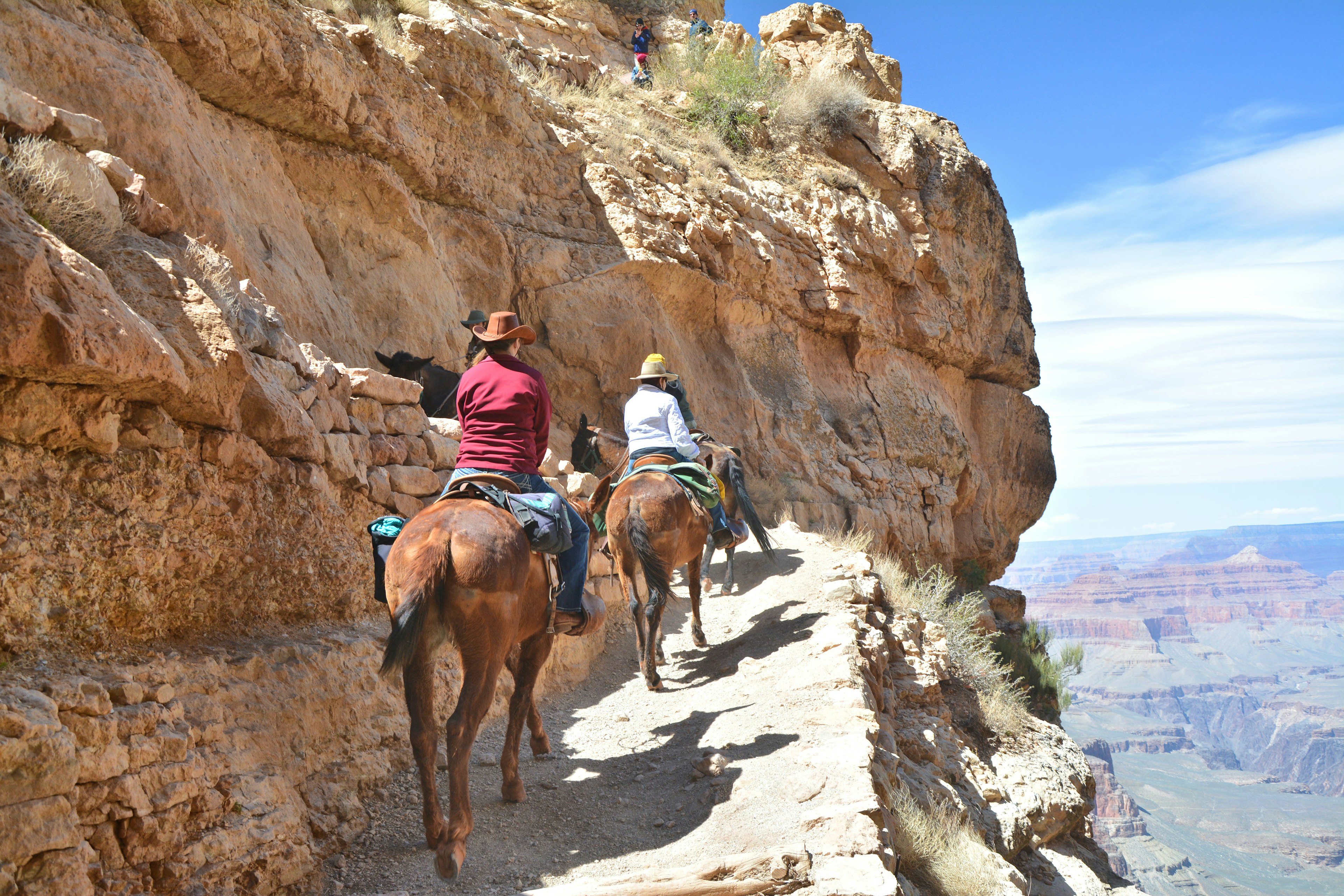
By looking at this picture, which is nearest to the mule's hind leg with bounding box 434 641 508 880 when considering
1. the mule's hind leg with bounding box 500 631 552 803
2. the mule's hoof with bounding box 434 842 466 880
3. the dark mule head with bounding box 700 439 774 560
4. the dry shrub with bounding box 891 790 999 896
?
the mule's hoof with bounding box 434 842 466 880

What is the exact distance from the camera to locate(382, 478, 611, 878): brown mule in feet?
13.8

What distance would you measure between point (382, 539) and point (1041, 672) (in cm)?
1675

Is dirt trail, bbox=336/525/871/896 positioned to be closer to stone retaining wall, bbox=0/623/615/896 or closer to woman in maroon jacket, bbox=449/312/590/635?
stone retaining wall, bbox=0/623/615/896

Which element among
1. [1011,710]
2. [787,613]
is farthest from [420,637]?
[1011,710]

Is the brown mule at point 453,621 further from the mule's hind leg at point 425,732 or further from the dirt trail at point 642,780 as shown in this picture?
the dirt trail at point 642,780

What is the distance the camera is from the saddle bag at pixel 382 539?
4.85 m

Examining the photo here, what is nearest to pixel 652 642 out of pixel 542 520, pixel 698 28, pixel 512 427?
pixel 542 520

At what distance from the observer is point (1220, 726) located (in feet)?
635

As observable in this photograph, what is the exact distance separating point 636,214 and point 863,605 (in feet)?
27.5

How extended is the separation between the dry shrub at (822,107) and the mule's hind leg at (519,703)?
17.5 m

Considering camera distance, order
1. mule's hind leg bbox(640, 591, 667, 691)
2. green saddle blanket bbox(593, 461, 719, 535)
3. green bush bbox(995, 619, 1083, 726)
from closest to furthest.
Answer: mule's hind leg bbox(640, 591, 667, 691) → green saddle blanket bbox(593, 461, 719, 535) → green bush bbox(995, 619, 1083, 726)

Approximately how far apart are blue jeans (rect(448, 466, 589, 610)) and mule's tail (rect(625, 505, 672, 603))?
1.68 metres

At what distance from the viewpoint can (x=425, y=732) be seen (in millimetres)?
4281

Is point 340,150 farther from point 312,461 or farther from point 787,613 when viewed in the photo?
point 787,613
